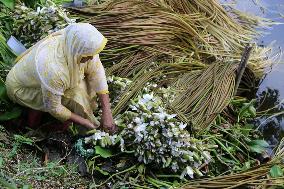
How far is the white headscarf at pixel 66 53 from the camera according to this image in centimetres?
269

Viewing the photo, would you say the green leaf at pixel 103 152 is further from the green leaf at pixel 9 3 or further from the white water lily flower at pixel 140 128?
the green leaf at pixel 9 3

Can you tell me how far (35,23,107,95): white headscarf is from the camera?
2.69 metres

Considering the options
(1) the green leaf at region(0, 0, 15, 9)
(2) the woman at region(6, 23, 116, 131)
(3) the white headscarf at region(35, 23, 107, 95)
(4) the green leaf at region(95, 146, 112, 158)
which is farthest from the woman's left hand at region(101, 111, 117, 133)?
(1) the green leaf at region(0, 0, 15, 9)

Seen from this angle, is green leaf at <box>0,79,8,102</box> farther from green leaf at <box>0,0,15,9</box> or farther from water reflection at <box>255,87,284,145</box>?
water reflection at <box>255,87,284,145</box>

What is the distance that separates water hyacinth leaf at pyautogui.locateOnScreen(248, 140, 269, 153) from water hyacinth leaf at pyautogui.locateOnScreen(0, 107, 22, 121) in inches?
Answer: 58.5

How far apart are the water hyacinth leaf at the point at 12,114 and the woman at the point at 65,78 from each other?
2.7 inches

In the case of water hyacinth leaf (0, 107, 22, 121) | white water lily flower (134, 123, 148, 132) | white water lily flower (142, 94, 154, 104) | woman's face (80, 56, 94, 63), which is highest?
woman's face (80, 56, 94, 63)

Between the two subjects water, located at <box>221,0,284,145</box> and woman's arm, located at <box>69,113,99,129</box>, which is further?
water, located at <box>221,0,284,145</box>

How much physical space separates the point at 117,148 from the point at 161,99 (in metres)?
0.51

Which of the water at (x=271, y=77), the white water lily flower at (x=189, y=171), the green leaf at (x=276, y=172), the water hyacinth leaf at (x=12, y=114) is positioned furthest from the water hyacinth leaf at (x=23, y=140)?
the water at (x=271, y=77)

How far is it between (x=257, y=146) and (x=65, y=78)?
1345mm

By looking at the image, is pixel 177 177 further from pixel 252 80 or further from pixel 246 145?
pixel 252 80

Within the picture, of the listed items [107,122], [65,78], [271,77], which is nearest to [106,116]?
[107,122]

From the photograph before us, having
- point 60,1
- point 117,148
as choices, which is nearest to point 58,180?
point 117,148
